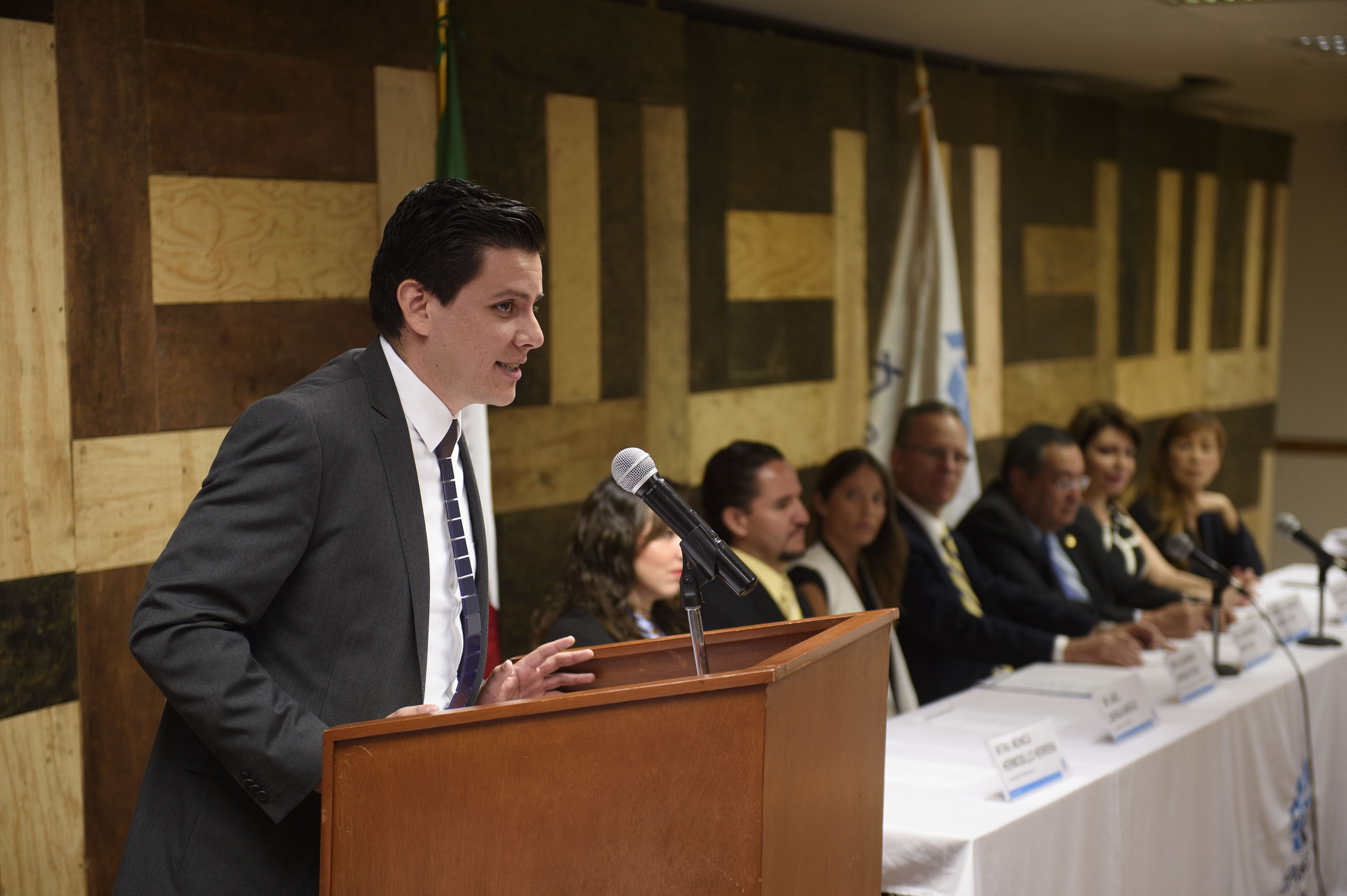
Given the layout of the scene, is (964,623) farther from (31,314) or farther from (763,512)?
(31,314)

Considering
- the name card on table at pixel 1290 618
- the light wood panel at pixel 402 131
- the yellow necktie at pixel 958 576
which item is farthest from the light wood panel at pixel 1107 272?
the light wood panel at pixel 402 131

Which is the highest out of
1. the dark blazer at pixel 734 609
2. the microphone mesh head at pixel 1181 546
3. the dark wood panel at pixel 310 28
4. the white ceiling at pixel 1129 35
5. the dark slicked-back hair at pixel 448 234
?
the white ceiling at pixel 1129 35

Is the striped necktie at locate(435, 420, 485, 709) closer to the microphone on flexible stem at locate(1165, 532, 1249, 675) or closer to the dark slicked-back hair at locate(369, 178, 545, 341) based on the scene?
the dark slicked-back hair at locate(369, 178, 545, 341)

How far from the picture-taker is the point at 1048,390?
5336 millimetres

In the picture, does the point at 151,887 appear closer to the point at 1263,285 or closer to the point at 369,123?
the point at 369,123

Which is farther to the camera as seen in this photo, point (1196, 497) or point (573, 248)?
point (1196, 497)

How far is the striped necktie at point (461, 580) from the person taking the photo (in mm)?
1419

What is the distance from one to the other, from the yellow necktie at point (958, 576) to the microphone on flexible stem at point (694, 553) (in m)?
2.32

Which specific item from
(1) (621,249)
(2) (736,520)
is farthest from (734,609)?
(1) (621,249)

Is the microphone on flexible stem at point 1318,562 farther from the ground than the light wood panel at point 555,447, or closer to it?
closer to it

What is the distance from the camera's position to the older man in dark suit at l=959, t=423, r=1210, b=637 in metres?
3.85

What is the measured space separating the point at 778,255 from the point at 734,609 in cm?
158

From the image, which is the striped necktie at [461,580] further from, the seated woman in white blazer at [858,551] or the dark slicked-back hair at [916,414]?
the dark slicked-back hair at [916,414]

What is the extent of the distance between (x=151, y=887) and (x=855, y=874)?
2.43 ft
